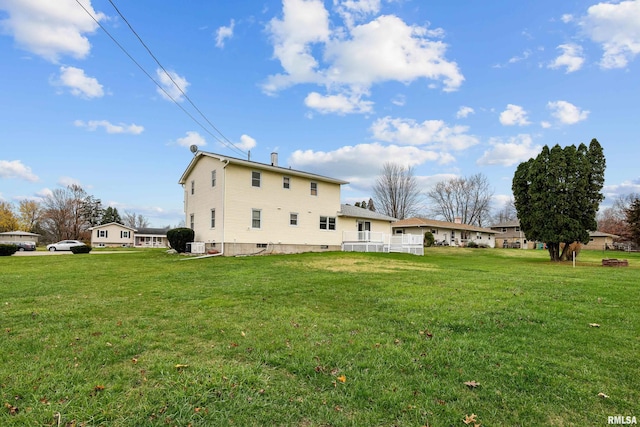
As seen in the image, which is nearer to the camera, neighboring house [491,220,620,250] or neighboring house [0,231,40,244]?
neighboring house [0,231,40,244]

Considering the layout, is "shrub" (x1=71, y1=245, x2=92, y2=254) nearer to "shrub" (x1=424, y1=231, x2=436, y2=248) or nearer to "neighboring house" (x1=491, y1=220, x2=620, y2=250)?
"shrub" (x1=424, y1=231, x2=436, y2=248)

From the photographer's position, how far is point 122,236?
53.4m

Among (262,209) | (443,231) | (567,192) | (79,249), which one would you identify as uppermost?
(567,192)

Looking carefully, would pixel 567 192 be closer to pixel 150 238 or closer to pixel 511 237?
pixel 511 237

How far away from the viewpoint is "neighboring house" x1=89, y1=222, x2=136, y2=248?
51062 millimetres

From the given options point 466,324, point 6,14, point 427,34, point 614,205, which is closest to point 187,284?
point 466,324

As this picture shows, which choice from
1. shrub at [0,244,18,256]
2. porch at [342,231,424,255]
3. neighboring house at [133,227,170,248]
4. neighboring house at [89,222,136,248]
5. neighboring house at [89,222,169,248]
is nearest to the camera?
shrub at [0,244,18,256]

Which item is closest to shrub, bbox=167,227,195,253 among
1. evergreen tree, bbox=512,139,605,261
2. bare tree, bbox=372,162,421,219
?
evergreen tree, bbox=512,139,605,261

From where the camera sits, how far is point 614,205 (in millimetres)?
68875

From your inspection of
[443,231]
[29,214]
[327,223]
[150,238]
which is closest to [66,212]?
[29,214]

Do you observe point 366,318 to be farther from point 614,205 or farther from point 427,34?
point 614,205

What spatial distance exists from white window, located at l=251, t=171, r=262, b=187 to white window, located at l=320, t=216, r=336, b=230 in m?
5.62

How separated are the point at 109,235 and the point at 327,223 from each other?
44.2m

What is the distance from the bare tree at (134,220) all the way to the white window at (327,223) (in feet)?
228
